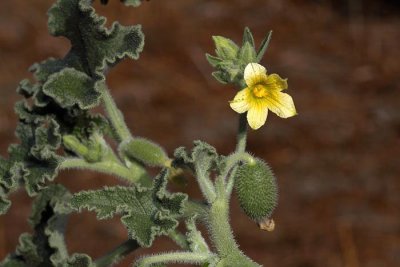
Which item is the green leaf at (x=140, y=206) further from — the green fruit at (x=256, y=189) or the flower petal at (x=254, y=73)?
the flower petal at (x=254, y=73)

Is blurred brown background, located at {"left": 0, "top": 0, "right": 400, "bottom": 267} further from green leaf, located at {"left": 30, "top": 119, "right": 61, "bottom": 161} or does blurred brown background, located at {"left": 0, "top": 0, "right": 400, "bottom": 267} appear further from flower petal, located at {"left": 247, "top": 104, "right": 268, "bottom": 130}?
flower petal, located at {"left": 247, "top": 104, "right": 268, "bottom": 130}

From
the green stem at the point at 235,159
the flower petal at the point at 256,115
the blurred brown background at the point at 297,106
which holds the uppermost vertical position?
the blurred brown background at the point at 297,106

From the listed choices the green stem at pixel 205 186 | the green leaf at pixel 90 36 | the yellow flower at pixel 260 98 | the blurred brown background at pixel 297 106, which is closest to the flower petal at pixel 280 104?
the yellow flower at pixel 260 98

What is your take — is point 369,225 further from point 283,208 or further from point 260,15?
point 260,15

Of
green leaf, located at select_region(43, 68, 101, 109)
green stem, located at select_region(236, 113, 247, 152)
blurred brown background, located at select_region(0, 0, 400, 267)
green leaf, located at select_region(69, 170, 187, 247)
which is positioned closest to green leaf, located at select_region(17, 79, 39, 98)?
green leaf, located at select_region(43, 68, 101, 109)

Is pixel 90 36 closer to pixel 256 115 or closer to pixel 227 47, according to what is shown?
pixel 227 47
